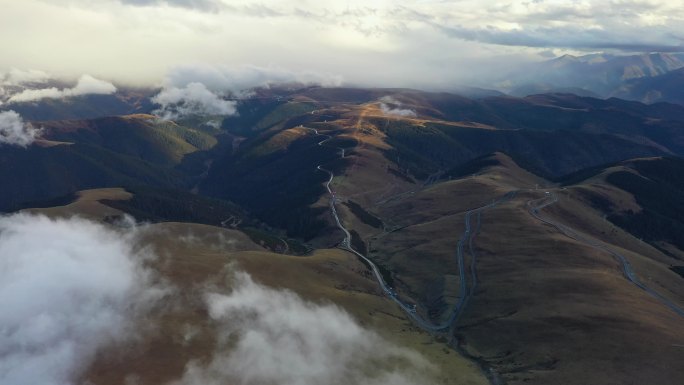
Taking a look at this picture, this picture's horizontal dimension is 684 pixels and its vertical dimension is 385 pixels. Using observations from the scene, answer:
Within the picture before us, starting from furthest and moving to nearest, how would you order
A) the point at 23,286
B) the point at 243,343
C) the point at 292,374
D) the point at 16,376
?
the point at 23,286
the point at 243,343
the point at 292,374
the point at 16,376

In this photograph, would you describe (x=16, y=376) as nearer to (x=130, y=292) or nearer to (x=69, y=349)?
(x=69, y=349)

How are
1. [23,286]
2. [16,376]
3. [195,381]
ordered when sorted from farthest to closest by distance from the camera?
[23,286], [195,381], [16,376]

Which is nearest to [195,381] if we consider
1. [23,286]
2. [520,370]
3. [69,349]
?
[69,349]

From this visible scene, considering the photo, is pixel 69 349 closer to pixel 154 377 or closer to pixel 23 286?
pixel 154 377

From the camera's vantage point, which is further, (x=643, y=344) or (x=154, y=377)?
(x=643, y=344)

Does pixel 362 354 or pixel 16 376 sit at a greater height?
pixel 16 376

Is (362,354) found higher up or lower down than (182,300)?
lower down

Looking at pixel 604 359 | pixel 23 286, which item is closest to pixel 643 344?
pixel 604 359

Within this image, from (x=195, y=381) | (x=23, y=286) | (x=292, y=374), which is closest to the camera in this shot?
(x=195, y=381)

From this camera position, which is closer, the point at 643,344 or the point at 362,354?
the point at 643,344
